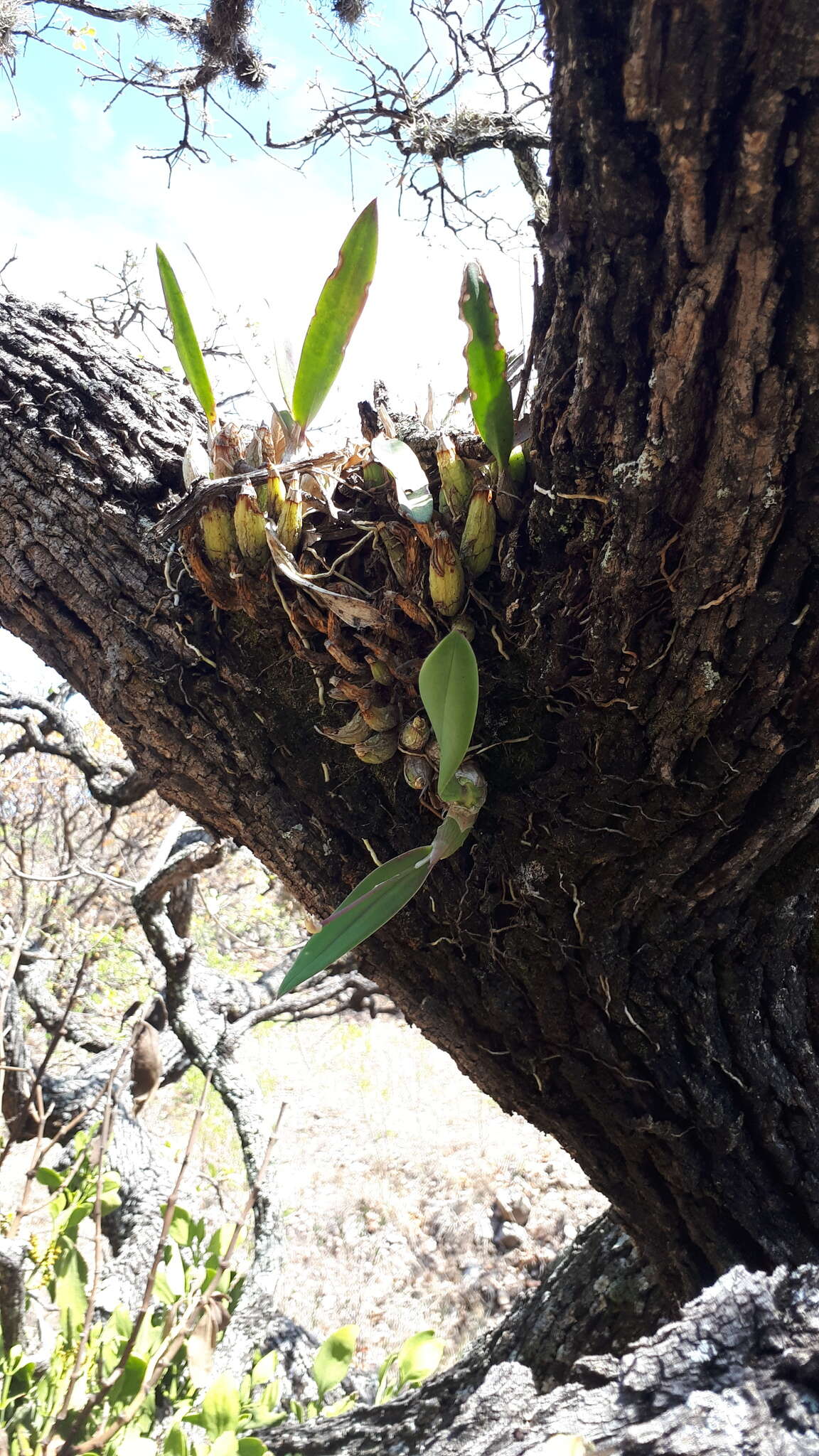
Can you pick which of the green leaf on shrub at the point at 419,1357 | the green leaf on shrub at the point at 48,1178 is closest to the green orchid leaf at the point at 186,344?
the green leaf on shrub at the point at 48,1178

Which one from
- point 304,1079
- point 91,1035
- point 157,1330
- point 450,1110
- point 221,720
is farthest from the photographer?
point 304,1079

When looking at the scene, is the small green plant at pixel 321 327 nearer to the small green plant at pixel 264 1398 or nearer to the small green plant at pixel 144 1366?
the small green plant at pixel 144 1366

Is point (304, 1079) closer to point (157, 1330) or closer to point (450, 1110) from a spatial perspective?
point (450, 1110)

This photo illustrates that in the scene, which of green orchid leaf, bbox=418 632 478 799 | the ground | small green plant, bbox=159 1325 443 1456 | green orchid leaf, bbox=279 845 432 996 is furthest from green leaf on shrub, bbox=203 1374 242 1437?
the ground

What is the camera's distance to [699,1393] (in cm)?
64

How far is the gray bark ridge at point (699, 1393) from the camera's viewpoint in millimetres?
596

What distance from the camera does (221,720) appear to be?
39.2 inches

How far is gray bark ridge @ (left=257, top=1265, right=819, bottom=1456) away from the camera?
0.60 metres

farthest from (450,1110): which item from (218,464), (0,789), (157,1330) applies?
(218,464)

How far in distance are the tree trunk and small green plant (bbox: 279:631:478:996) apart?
0.06m

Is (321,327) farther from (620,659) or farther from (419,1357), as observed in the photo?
(419,1357)

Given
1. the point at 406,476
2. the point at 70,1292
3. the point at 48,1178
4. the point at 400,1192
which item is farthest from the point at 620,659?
the point at 400,1192

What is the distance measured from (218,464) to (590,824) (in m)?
0.55

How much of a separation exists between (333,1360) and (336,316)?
1.91 meters
